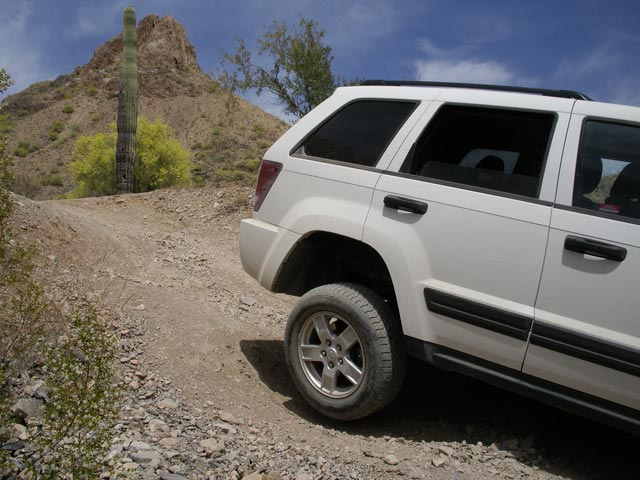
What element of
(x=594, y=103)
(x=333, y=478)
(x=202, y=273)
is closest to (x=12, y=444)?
(x=333, y=478)

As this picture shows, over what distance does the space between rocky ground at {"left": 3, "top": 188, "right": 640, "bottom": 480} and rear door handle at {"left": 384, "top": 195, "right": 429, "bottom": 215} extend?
1.37m

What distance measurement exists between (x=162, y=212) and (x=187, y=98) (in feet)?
139

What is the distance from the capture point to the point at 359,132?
3828 mm

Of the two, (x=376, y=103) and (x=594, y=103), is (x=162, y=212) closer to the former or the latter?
(x=376, y=103)

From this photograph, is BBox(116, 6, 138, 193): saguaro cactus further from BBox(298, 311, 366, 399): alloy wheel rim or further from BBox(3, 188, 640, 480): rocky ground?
BBox(298, 311, 366, 399): alloy wheel rim

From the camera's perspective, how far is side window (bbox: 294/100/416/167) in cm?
367

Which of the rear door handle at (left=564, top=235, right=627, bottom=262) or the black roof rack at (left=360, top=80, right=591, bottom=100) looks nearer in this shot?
the rear door handle at (left=564, top=235, right=627, bottom=262)

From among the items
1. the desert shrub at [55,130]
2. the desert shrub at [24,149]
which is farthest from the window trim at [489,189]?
the desert shrub at [55,130]

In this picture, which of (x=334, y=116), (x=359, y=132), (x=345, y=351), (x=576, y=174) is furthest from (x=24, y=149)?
(x=576, y=174)

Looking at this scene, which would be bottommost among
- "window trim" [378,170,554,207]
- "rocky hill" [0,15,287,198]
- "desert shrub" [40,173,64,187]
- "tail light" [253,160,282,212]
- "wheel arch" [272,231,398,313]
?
"desert shrub" [40,173,64,187]

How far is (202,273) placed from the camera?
674 centimetres

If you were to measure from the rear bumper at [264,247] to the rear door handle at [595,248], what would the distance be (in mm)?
1676

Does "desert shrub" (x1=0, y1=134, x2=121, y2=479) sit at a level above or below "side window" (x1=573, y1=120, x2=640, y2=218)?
below

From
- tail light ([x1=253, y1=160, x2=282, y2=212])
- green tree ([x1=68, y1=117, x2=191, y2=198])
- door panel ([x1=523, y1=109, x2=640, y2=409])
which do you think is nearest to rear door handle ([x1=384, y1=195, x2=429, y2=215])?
door panel ([x1=523, y1=109, x2=640, y2=409])
